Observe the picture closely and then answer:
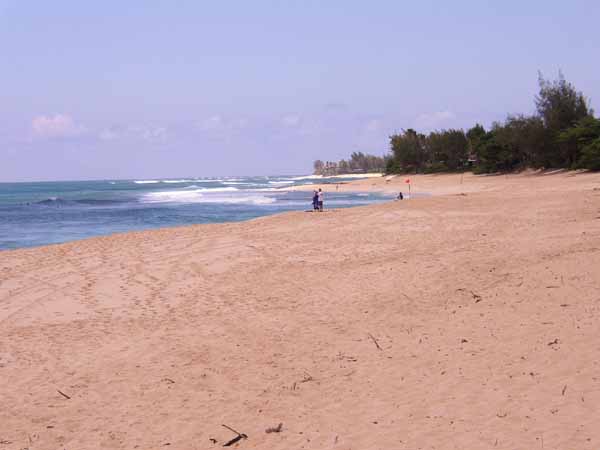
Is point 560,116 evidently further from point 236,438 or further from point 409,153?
point 236,438

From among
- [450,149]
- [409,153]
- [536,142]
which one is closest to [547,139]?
[536,142]

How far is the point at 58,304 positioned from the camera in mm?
11297

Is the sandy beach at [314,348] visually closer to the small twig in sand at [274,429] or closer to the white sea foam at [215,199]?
the small twig in sand at [274,429]

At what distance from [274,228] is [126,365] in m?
14.4

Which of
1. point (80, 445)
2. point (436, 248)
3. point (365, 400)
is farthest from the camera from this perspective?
point (436, 248)

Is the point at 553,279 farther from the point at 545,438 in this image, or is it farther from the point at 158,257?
the point at 158,257

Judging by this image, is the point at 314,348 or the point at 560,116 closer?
the point at 314,348

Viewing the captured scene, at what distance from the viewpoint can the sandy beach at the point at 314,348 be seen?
Answer: 18.4ft

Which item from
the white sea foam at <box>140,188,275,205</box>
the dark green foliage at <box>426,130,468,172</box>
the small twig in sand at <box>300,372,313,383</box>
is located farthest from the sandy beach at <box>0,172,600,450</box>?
the dark green foliage at <box>426,130,468,172</box>

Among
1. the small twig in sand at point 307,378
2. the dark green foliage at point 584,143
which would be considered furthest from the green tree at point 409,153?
the small twig in sand at point 307,378

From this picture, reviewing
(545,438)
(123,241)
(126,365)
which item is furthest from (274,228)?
(545,438)

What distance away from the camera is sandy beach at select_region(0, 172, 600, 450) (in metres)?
5.62

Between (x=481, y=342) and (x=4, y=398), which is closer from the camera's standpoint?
(x=4, y=398)

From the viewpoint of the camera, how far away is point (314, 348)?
26.5ft
